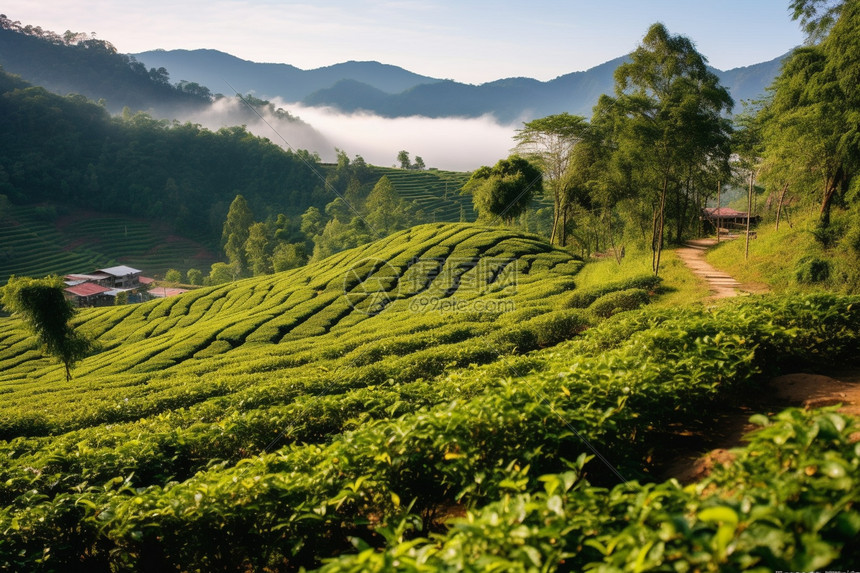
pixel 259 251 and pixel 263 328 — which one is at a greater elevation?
pixel 259 251

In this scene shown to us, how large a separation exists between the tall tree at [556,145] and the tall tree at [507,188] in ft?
3.30

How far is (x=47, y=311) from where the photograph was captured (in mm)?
21234

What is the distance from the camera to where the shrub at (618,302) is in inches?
490

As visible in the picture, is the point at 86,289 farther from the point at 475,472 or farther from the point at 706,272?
the point at 475,472

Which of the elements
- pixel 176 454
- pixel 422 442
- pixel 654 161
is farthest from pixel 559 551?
pixel 654 161

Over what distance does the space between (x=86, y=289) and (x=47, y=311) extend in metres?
49.7

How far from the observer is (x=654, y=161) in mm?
16781

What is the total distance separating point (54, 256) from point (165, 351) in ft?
245

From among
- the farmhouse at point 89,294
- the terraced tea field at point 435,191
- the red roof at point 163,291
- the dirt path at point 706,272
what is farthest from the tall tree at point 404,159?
the dirt path at point 706,272

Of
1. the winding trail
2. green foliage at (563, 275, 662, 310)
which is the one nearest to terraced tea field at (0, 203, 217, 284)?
green foliage at (563, 275, 662, 310)

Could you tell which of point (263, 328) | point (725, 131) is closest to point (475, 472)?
point (263, 328)

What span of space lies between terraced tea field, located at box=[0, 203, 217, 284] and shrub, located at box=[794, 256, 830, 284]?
8735 centimetres

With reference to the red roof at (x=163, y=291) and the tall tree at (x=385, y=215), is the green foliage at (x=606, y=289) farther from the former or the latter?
the red roof at (x=163, y=291)

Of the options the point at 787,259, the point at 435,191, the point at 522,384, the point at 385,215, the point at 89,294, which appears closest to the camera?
the point at 522,384
